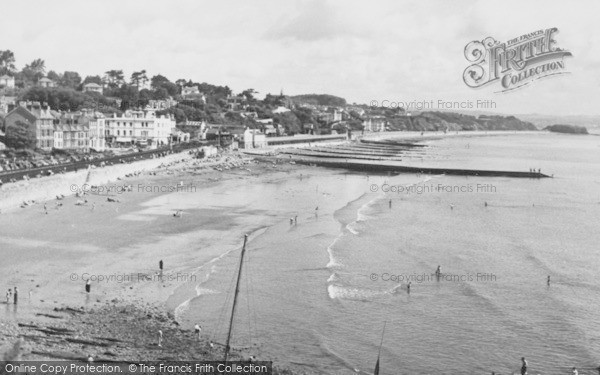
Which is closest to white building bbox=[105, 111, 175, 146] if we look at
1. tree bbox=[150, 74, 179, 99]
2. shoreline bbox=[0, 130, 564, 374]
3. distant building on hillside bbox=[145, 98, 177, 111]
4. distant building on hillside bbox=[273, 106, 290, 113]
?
distant building on hillside bbox=[145, 98, 177, 111]

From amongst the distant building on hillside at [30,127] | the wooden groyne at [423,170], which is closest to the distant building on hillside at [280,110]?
the wooden groyne at [423,170]

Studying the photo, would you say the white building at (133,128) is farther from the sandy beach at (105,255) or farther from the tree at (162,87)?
the tree at (162,87)

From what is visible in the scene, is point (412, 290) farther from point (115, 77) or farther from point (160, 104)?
point (115, 77)

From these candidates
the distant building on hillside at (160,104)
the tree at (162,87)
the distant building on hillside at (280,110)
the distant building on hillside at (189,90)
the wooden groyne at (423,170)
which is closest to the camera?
the wooden groyne at (423,170)

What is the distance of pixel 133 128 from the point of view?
97.1 m

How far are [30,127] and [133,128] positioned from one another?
86.8 feet

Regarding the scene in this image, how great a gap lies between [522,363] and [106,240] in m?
23.4

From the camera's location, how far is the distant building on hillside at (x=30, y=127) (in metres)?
68.2

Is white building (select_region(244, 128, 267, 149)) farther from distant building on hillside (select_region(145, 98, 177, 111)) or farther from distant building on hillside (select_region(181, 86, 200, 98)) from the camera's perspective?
distant building on hillside (select_region(181, 86, 200, 98))

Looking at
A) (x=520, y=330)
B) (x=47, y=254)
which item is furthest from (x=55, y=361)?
(x=520, y=330)

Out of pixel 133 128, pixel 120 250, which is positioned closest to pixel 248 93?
pixel 133 128

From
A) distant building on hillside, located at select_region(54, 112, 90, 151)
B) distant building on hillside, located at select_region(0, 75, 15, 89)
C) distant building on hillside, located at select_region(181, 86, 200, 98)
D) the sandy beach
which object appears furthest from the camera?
distant building on hillside, located at select_region(181, 86, 200, 98)

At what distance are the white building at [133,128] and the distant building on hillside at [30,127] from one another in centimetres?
1945

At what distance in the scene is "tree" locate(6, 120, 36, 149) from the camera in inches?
2675
